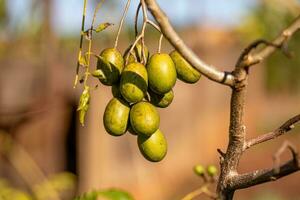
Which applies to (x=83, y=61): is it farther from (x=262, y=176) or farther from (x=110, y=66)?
(x=262, y=176)

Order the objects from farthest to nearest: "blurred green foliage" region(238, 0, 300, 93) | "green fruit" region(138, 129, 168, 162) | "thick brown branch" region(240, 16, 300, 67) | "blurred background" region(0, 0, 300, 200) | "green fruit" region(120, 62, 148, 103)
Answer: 1. "blurred green foliage" region(238, 0, 300, 93)
2. "blurred background" region(0, 0, 300, 200)
3. "green fruit" region(138, 129, 168, 162)
4. "green fruit" region(120, 62, 148, 103)
5. "thick brown branch" region(240, 16, 300, 67)

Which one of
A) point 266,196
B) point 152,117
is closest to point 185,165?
point 266,196

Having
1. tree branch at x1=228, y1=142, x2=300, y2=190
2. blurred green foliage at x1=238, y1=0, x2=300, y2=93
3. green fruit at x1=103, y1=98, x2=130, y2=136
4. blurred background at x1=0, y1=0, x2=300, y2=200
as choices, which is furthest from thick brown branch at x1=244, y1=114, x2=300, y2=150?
blurred green foliage at x1=238, y1=0, x2=300, y2=93

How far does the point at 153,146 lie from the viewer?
5.03ft

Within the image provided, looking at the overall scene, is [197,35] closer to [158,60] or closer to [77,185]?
[77,185]

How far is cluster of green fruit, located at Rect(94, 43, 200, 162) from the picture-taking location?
146 centimetres

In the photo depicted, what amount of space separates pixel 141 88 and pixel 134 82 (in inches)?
2.3

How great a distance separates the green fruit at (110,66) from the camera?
4.89 ft

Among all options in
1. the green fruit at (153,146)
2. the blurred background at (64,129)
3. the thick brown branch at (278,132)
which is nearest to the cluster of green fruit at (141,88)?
the green fruit at (153,146)

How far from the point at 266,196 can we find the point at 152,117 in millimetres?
7811

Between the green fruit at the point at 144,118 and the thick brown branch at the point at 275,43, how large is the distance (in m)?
0.31

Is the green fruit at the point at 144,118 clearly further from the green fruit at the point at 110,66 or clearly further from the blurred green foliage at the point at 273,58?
the blurred green foliage at the point at 273,58

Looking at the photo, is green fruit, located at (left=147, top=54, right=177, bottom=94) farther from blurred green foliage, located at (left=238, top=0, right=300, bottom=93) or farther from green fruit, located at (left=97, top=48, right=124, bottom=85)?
blurred green foliage, located at (left=238, top=0, right=300, bottom=93)

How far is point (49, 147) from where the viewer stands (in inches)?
224
